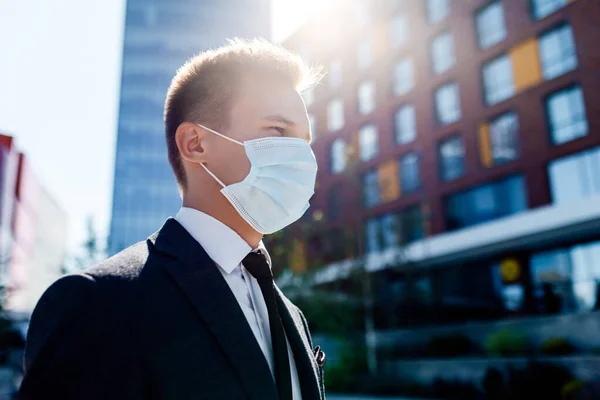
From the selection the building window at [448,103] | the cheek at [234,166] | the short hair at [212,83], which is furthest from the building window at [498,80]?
the cheek at [234,166]

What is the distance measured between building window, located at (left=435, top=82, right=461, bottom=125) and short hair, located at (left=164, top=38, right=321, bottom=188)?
2714 centimetres

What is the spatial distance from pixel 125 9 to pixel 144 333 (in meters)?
70.1

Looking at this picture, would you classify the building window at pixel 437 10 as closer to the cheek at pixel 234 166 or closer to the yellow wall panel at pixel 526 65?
the yellow wall panel at pixel 526 65

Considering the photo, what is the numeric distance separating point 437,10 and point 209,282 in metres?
31.7

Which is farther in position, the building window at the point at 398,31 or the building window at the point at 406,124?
Result: the building window at the point at 398,31

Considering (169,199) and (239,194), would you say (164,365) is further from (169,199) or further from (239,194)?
(169,199)

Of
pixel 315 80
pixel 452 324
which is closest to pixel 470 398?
pixel 452 324

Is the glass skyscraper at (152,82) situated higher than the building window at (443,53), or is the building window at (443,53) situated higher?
the glass skyscraper at (152,82)

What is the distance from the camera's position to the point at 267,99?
7.28ft

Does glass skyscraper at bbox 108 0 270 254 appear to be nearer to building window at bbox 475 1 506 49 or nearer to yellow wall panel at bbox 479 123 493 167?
building window at bbox 475 1 506 49

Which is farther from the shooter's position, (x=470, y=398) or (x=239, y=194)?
(x=470, y=398)

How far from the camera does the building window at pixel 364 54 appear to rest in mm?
34875

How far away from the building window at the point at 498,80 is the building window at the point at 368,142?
782 centimetres

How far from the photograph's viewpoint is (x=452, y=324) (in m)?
23.2
